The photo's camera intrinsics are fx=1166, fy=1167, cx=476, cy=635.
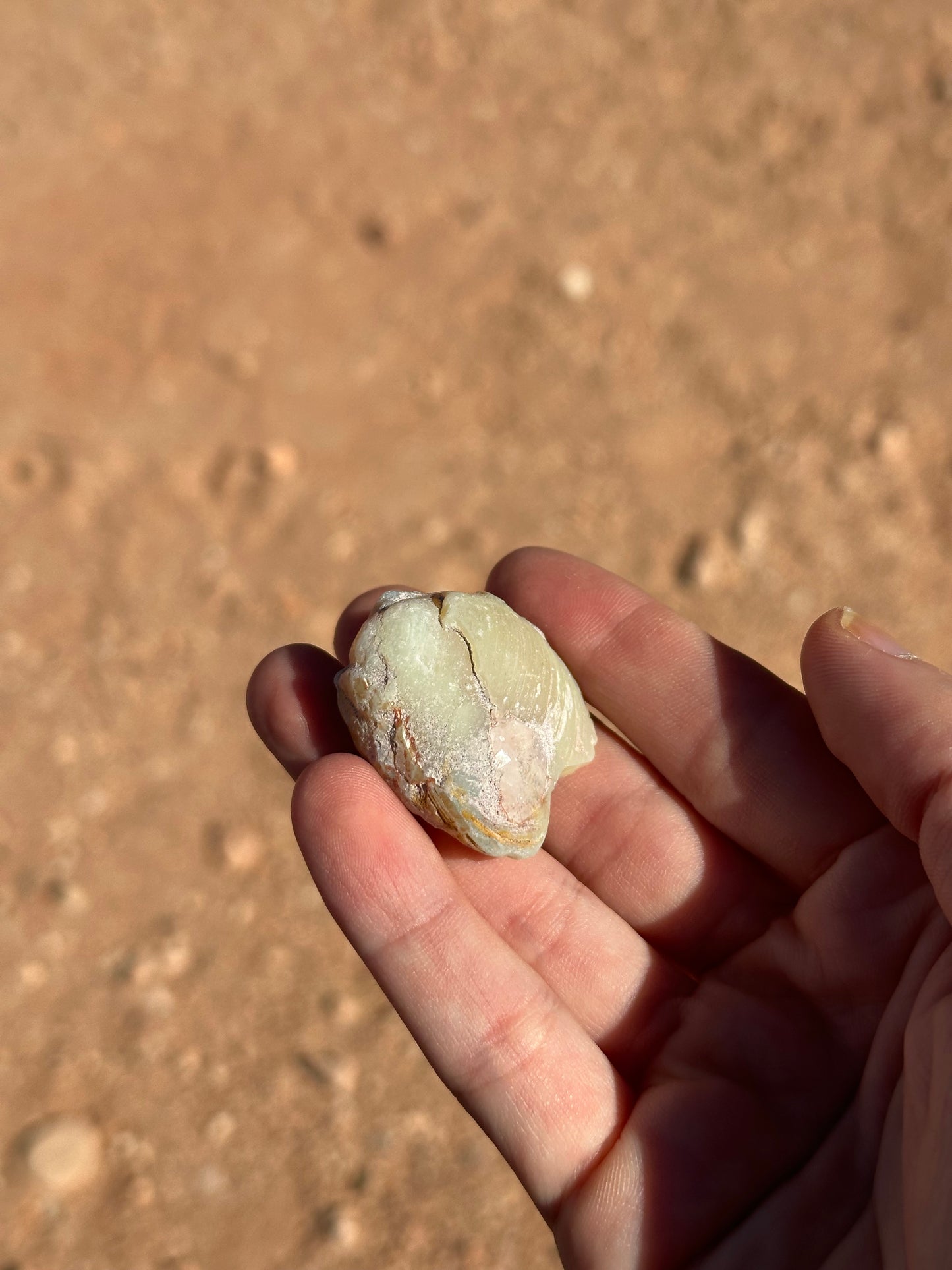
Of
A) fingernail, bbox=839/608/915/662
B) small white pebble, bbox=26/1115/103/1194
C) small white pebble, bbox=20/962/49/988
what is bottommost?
small white pebble, bbox=26/1115/103/1194

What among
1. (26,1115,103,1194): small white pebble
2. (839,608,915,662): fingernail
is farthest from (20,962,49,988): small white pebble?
(839,608,915,662): fingernail

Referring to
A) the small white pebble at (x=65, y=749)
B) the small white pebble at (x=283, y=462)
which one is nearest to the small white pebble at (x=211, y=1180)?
the small white pebble at (x=65, y=749)

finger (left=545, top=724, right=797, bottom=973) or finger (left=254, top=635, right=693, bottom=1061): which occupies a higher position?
finger (left=545, top=724, right=797, bottom=973)

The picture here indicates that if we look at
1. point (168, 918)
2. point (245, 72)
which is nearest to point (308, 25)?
point (245, 72)

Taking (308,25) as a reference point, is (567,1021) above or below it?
below

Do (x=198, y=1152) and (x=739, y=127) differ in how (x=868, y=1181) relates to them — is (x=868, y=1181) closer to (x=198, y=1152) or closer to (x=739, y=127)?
(x=198, y=1152)

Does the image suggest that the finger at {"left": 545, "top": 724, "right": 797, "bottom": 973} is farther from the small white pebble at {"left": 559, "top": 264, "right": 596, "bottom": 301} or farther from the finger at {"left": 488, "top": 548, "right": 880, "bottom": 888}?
the small white pebble at {"left": 559, "top": 264, "right": 596, "bottom": 301}
